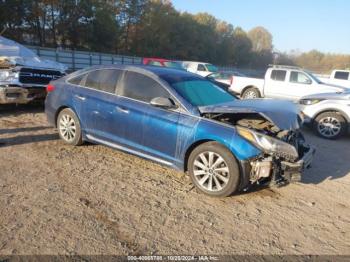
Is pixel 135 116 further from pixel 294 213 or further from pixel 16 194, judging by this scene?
pixel 294 213

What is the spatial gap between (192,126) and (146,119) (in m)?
0.76

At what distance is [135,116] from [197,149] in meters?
1.14

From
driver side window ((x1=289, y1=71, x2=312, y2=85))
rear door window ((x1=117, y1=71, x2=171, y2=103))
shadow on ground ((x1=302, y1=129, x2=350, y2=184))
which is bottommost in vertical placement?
shadow on ground ((x1=302, y1=129, x2=350, y2=184))

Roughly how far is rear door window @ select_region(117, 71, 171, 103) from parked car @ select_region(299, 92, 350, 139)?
5.41 meters

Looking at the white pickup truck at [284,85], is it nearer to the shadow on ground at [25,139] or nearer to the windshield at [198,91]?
the windshield at [198,91]

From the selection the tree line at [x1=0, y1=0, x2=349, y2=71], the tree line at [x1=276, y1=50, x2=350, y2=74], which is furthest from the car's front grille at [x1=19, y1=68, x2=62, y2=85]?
the tree line at [x1=276, y1=50, x2=350, y2=74]

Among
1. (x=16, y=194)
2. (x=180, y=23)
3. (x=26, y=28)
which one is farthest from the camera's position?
Result: (x=180, y=23)

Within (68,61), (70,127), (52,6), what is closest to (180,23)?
(52,6)

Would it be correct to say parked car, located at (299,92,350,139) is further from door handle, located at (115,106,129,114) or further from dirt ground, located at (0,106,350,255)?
door handle, located at (115,106,129,114)

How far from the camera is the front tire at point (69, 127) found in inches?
230

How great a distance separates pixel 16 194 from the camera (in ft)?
13.1

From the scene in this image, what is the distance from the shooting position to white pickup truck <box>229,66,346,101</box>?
42.3ft

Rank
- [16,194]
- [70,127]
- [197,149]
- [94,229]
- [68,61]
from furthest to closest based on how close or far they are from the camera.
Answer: [68,61]
[70,127]
[197,149]
[16,194]
[94,229]

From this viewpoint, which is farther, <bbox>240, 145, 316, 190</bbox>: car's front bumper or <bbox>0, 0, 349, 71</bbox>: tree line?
<bbox>0, 0, 349, 71</bbox>: tree line
